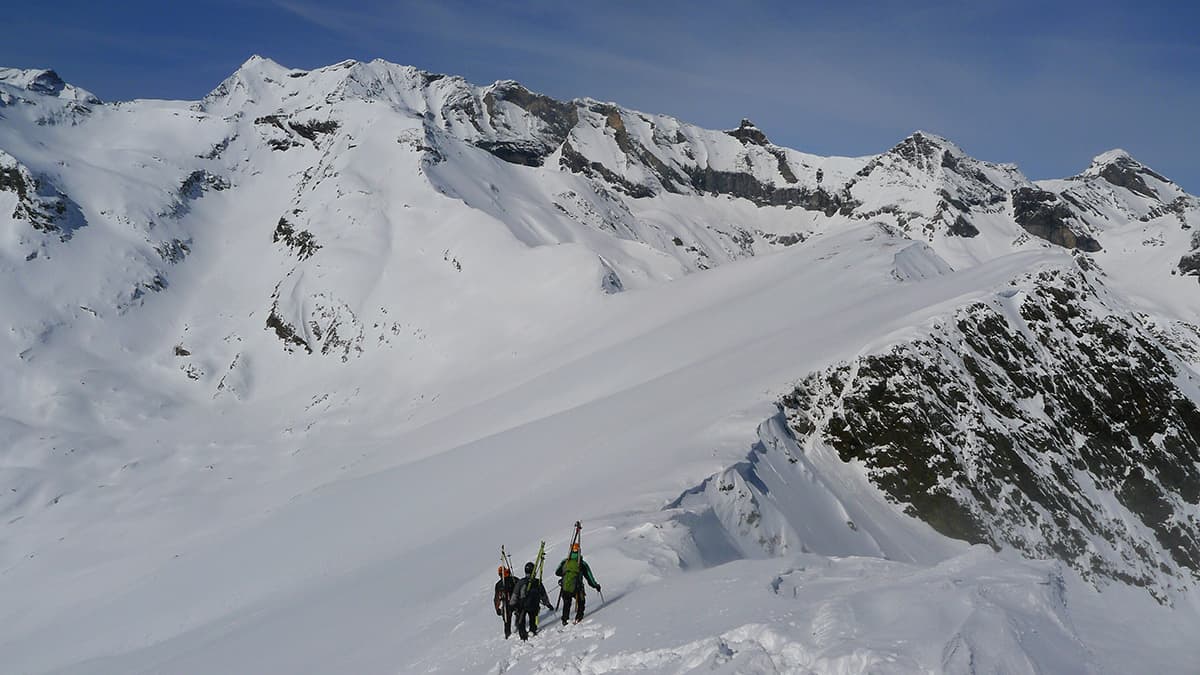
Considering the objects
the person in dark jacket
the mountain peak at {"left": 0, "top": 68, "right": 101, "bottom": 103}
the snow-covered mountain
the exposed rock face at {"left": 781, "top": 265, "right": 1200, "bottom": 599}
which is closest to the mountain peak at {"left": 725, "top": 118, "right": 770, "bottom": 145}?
the snow-covered mountain

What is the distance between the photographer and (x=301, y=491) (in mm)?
43375

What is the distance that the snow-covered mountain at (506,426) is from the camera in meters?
14.4

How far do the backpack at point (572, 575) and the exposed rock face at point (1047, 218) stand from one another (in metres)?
172

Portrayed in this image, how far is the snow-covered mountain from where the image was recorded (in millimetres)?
14430

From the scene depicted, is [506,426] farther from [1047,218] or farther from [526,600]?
[1047,218]

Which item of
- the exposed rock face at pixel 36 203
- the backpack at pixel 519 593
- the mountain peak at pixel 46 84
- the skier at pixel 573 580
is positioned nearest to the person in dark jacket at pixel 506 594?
the backpack at pixel 519 593

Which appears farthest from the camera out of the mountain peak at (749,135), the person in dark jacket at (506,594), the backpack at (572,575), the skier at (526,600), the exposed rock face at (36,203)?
the mountain peak at (749,135)

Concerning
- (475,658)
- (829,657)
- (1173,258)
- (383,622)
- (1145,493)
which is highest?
(1173,258)

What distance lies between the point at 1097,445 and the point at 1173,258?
11080 cm

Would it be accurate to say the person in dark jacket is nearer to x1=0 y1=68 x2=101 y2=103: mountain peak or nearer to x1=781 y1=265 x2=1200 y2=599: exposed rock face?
x1=781 y1=265 x2=1200 y2=599: exposed rock face

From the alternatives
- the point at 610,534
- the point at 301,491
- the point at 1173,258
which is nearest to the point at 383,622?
the point at 610,534

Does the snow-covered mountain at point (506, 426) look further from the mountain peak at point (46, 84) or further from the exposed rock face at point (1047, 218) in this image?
the exposed rock face at point (1047, 218)

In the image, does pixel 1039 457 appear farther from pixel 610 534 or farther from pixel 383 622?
pixel 383 622

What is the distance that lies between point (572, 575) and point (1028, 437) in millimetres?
27256
